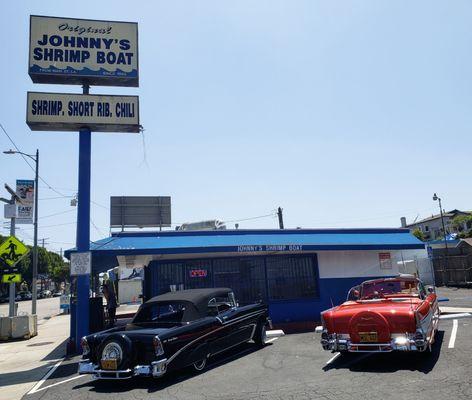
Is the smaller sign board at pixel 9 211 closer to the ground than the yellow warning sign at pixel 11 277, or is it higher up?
higher up

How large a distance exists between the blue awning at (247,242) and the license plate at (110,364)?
558 centimetres

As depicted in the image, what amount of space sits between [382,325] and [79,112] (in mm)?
10592

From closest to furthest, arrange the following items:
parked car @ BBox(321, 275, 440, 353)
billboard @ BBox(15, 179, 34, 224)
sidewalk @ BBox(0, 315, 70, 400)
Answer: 1. parked car @ BBox(321, 275, 440, 353)
2. sidewalk @ BBox(0, 315, 70, 400)
3. billboard @ BBox(15, 179, 34, 224)

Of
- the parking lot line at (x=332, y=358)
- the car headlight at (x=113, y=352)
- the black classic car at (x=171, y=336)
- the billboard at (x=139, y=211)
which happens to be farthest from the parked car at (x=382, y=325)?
the billboard at (x=139, y=211)

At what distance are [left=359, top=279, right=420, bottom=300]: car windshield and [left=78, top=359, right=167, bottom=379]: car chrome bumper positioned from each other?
183 inches

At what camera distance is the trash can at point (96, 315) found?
12781 mm

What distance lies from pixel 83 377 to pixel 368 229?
39.6 ft

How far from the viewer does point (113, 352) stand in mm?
7332

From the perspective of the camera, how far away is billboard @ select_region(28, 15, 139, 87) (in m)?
13.4

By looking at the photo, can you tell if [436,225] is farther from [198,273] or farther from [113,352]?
[113,352]

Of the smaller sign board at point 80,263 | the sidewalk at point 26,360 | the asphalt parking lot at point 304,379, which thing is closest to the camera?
the asphalt parking lot at point 304,379

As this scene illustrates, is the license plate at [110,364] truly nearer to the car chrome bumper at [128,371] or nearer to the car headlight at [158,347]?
the car chrome bumper at [128,371]

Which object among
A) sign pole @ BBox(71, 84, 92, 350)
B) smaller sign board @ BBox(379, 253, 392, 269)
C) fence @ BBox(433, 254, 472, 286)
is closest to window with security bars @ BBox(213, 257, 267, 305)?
sign pole @ BBox(71, 84, 92, 350)

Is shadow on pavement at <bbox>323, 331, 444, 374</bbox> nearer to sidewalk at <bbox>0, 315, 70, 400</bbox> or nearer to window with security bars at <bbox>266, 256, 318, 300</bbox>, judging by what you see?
sidewalk at <bbox>0, 315, 70, 400</bbox>
